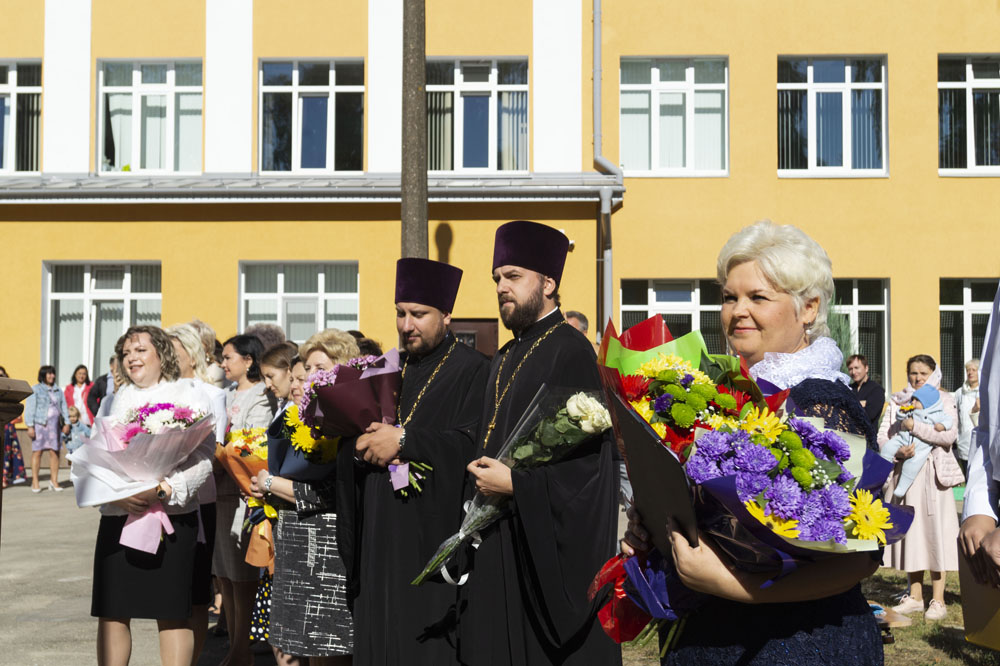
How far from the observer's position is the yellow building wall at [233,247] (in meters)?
18.4

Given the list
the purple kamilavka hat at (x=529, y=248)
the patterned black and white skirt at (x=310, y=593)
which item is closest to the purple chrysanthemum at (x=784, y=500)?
the purple kamilavka hat at (x=529, y=248)

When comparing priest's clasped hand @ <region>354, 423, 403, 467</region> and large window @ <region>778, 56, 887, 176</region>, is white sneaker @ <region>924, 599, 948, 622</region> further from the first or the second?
large window @ <region>778, 56, 887, 176</region>

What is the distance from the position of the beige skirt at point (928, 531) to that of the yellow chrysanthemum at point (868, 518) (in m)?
6.19

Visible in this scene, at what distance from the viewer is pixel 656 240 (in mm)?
18594

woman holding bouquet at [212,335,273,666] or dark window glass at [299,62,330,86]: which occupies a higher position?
dark window glass at [299,62,330,86]

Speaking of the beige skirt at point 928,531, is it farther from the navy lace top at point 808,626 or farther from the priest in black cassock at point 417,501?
the navy lace top at point 808,626

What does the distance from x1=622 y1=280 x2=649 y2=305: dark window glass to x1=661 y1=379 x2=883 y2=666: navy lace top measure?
1613cm

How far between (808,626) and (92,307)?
18.6 m

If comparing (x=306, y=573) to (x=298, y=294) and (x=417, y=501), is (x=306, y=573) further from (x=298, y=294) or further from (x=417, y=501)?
(x=298, y=294)

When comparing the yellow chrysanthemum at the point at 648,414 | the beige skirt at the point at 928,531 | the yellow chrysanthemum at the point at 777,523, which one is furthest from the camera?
the beige skirt at the point at 928,531

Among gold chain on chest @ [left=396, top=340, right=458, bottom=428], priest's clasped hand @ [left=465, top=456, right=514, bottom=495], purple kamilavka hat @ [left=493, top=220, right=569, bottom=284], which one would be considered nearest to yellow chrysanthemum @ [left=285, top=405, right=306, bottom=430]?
gold chain on chest @ [left=396, top=340, right=458, bottom=428]

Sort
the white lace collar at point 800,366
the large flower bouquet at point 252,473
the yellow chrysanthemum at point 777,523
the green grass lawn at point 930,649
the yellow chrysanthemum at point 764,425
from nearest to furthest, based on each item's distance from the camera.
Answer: the yellow chrysanthemum at point 777,523
the yellow chrysanthemum at point 764,425
the white lace collar at point 800,366
the large flower bouquet at point 252,473
the green grass lawn at point 930,649

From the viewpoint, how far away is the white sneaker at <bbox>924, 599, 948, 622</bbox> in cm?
824

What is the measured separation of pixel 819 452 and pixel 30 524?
42.0 ft
